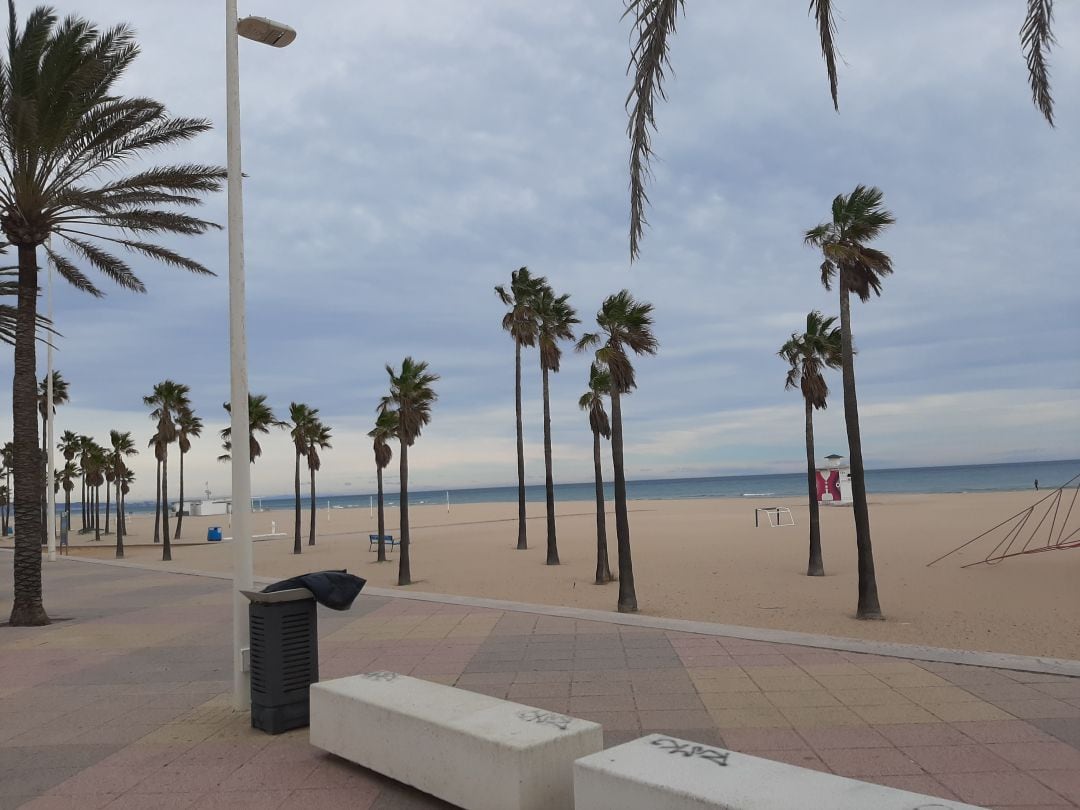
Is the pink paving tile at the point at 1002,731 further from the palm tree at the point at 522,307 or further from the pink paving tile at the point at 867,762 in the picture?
the palm tree at the point at 522,307

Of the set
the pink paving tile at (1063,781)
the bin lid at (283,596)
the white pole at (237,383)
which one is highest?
the white pole at (237,383)

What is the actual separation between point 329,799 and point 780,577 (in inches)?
763

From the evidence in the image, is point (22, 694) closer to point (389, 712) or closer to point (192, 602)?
point (389, 712)

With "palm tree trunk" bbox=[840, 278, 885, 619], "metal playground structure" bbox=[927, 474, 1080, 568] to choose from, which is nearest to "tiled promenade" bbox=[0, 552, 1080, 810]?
"palm tree trunk" bbox=[840, 278, 885, 619]

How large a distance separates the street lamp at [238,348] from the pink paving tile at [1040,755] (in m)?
5.59

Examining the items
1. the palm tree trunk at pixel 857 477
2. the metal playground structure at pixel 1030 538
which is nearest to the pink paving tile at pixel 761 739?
the palm tree trunk at pixel 857 477

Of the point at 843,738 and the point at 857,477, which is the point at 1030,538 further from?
the point at 843,738

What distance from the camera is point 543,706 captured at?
6.51 m

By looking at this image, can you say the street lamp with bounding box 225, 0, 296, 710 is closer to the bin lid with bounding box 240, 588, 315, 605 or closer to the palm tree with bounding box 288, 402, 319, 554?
the bin lid with bounding box 240, 588, 315, 605

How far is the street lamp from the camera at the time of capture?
21.5ft

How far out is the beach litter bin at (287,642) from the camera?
5.87 m

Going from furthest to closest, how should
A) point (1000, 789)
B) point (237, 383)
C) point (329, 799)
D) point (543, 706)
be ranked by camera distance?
1. point (237, 383)
2. point (543, 706)
3. point (329, 799)
4. point (1000, 789)

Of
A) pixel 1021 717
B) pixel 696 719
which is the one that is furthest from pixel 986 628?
pixel 696 719

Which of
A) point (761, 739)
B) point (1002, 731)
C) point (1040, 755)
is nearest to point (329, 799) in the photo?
point (761, 739)
